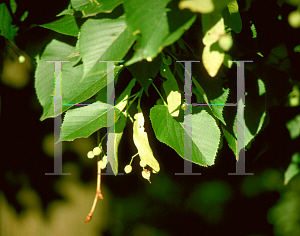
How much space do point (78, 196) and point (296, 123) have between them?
1.03 m

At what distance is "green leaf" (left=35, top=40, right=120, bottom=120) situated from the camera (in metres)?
0.55

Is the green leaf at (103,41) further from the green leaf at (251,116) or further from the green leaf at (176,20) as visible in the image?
the green leaf at (251,116)

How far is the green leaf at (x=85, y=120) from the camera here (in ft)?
1.86

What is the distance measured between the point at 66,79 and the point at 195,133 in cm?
31

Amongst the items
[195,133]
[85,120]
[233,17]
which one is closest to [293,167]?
[195,133]

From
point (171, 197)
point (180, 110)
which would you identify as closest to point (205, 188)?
point (171, 197)

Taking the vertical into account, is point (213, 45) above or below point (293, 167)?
above

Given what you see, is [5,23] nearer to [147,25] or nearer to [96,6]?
[96,6]

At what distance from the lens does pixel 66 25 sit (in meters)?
0.58

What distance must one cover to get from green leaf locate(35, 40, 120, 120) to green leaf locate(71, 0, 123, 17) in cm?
8

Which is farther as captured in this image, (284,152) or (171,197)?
(171,197)

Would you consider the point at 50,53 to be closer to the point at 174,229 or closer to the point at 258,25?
the point at 258,25

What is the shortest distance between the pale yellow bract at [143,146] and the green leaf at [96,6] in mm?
261

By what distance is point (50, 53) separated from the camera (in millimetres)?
686
